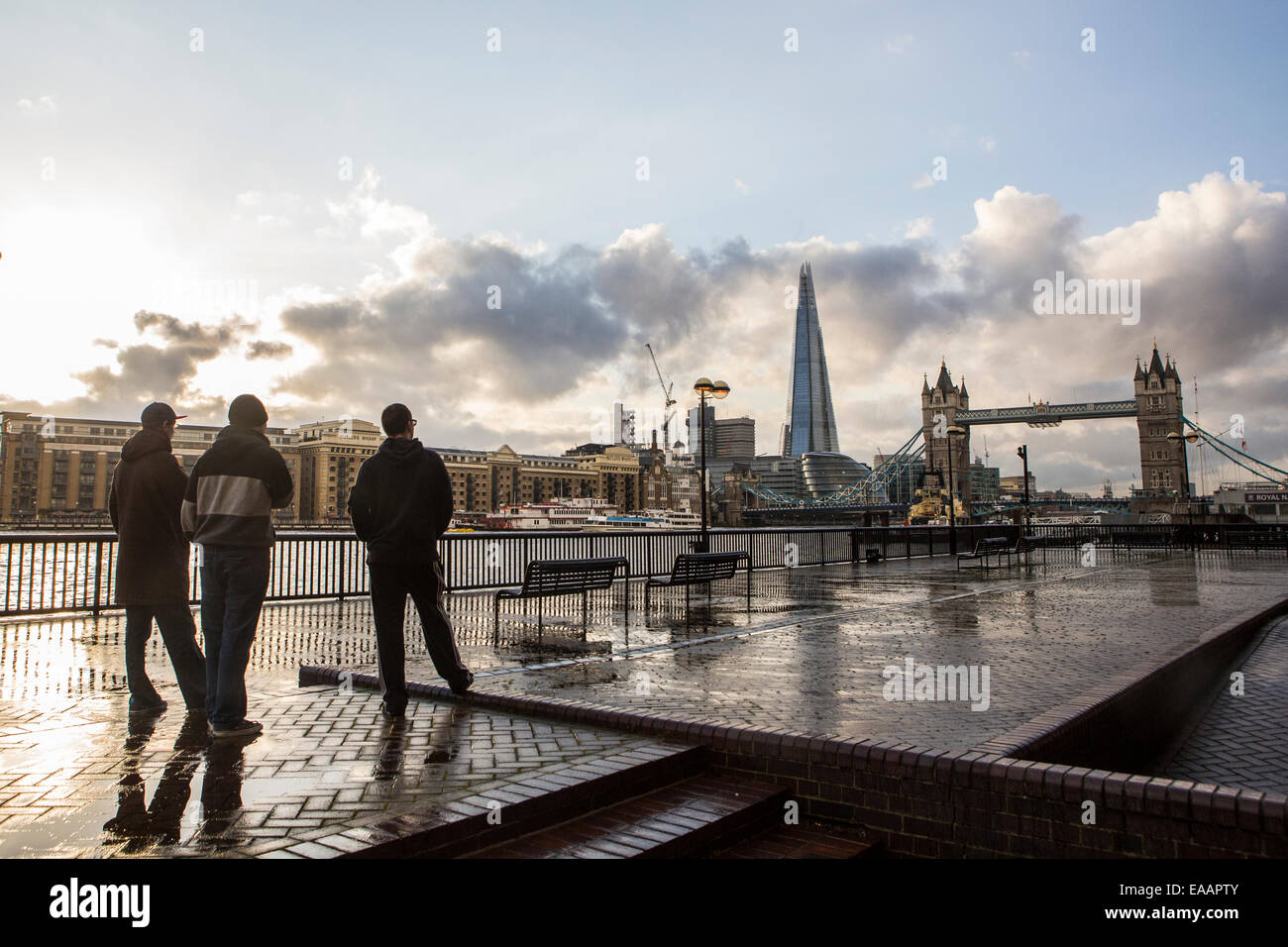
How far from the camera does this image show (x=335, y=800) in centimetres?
360

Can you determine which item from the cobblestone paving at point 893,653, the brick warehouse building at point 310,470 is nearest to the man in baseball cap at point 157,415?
the cobblestone paving at point 893,653

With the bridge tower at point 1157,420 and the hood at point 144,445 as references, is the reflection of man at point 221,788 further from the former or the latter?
the bridge tower at point 1157,420

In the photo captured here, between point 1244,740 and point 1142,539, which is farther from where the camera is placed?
point 1142,539

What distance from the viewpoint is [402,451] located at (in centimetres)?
548

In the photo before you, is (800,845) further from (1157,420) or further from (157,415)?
(1157,420)

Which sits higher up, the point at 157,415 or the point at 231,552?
the point at 157,415

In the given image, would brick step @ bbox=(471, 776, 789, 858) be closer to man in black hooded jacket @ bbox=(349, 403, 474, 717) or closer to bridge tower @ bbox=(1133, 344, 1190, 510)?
man in black hooded jacket @ bbox=(349, 403, 474, 717)

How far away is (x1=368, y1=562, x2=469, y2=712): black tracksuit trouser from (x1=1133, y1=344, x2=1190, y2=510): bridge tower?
119 meters

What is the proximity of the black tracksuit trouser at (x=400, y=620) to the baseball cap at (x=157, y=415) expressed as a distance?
73.7 inches

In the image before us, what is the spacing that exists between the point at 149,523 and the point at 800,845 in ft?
15.4

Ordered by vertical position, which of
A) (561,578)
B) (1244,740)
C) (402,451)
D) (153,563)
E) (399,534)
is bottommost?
(1244,740)

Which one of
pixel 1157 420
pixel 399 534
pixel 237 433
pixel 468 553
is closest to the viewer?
pixel 237 433

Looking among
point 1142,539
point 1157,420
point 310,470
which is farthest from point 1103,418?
point 310,470
